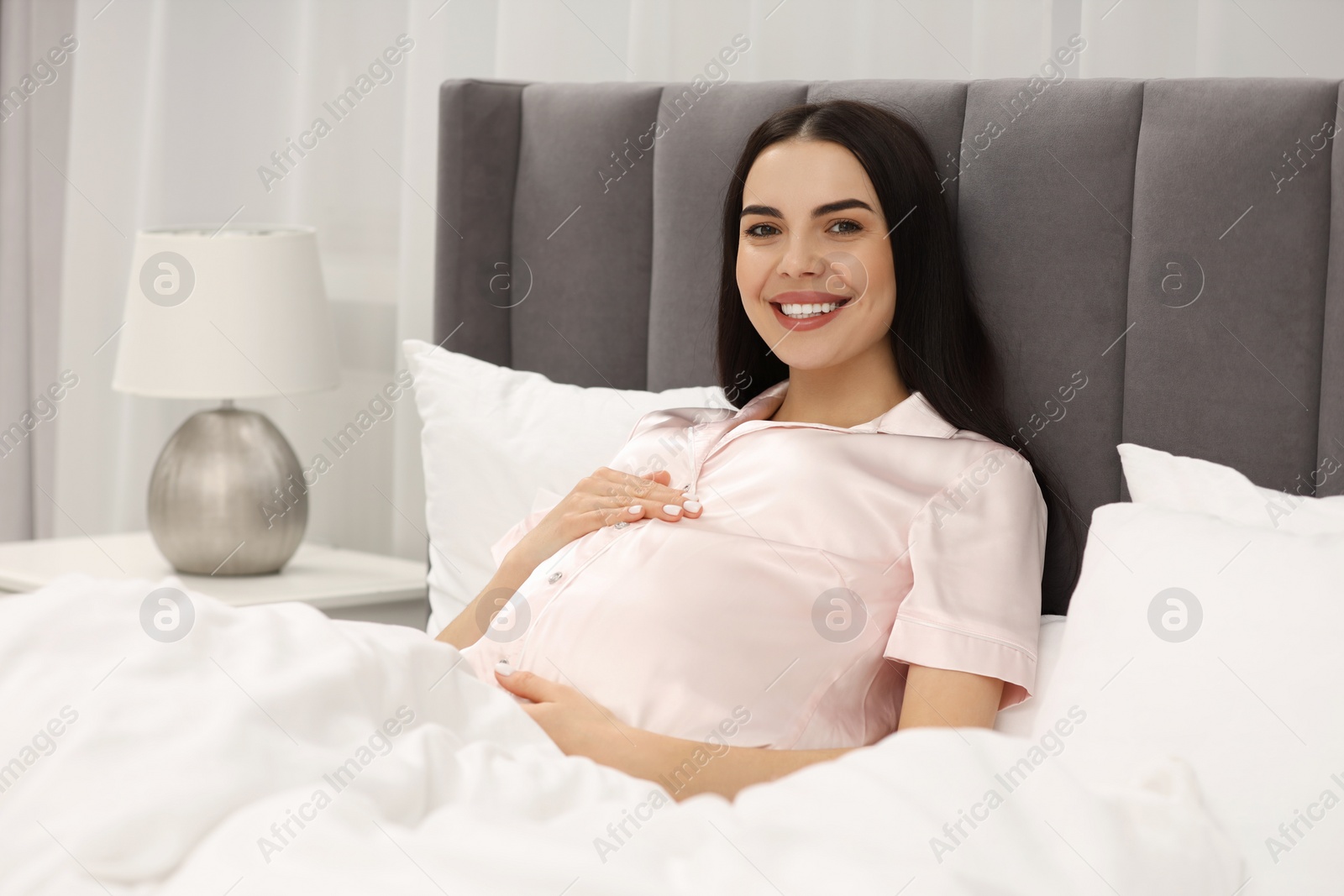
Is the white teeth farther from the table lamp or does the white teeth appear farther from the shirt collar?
the table lamp

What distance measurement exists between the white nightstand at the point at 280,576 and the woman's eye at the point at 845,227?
1.06 m

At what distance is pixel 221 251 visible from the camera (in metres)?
2.02

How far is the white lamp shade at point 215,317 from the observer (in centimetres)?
201

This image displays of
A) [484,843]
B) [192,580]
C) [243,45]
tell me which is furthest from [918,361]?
[243,45]

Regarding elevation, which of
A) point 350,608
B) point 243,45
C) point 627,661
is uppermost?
point 243,45

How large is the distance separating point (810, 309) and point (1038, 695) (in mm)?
477

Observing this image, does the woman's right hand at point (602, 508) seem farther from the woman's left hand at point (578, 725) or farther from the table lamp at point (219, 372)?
the table lamp at point (219, 372)

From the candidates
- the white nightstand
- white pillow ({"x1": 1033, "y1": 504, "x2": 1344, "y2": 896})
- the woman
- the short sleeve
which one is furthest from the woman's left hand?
the white nightstand

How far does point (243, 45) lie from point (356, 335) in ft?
2.26

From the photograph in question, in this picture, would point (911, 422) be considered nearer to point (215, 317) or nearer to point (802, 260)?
point (802, 260)

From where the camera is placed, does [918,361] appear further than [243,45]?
No

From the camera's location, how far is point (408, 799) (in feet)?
2.76

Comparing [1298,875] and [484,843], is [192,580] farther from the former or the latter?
[1298,875]

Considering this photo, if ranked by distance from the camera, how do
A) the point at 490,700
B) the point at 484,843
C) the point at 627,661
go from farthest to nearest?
1. the point at 627,661
2. the point at 490,700
3. the point at 484,843
